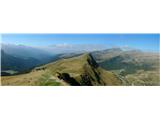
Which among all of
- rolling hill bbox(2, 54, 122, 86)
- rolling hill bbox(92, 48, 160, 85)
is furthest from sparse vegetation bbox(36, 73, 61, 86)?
rolling hill bbox(92, 48, 160, 85)

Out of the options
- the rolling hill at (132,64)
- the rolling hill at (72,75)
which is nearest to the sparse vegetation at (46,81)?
the rolling hill at (72,75)

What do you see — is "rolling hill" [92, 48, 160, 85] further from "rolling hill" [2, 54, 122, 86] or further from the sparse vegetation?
the sparse vegetation

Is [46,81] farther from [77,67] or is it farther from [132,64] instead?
[132,64]

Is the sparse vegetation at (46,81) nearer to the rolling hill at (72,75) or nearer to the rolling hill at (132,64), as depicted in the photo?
the rolling hill at (72,75)

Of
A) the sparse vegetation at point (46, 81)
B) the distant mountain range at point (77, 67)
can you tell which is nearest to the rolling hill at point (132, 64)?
the distant mountain range at point (77, 67)

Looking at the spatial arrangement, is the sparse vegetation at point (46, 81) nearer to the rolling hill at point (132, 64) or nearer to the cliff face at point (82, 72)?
the cliff face at point (82, 72)

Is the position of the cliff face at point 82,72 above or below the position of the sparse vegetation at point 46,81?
above

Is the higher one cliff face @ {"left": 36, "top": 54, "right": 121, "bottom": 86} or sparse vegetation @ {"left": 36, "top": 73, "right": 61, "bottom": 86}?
cliff face @ {"left": 36, "top": 54, "right": 121, "bottom": 86}
